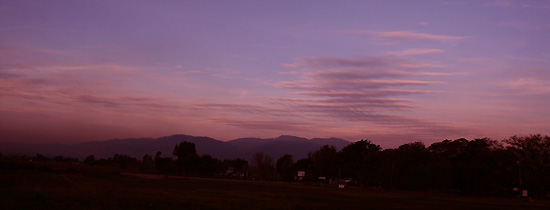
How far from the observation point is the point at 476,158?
75062mm

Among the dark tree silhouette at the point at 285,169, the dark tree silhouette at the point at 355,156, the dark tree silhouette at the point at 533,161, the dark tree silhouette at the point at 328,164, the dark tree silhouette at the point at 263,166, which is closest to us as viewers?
the dark tree silhouette at the point at 533,161

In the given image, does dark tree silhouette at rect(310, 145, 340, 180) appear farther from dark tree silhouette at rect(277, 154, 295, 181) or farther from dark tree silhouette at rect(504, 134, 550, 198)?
dark tree silhouette at rect(504, 134, 550, 198)

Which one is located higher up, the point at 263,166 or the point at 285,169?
the point at 263,166

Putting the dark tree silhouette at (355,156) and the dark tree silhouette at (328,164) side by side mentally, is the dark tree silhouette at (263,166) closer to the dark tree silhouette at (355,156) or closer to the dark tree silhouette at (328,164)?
the dark tree silhouette at (328,164)

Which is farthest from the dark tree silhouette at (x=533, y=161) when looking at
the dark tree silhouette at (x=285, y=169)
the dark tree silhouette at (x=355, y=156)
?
the dark tree silhouette at (x=285, y=169)

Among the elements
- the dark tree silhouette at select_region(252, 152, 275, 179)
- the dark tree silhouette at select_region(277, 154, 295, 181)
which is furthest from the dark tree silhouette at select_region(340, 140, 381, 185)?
the dark tree silhouette at select_region(252, 152, 275, 179)

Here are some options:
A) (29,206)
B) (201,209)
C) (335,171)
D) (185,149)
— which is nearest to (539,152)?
(335,171)

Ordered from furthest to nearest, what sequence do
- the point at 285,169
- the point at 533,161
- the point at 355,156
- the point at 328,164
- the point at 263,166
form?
1. the point at 285,169
2. the point at 263,166
3. the point at 328,164
4. the point at 355,156
5. the point at 533,161

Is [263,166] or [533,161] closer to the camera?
[533,161]

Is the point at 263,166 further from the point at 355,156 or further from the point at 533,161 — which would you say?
the point at 533,161

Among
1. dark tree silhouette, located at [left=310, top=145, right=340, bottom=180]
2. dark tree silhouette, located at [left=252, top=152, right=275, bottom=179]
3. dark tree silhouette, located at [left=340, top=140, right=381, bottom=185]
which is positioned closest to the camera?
dark tree silhouette, located at [left=340, top=140, right=381, bottom=185]

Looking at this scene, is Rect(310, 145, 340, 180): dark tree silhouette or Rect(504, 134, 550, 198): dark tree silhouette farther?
Rect(310, 145, 340, 180): dark tree silhouette

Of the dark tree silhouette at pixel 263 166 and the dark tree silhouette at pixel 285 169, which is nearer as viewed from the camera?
the dark tree silhouette at pixel 285 169

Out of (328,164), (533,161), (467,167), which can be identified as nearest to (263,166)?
(328,164)
